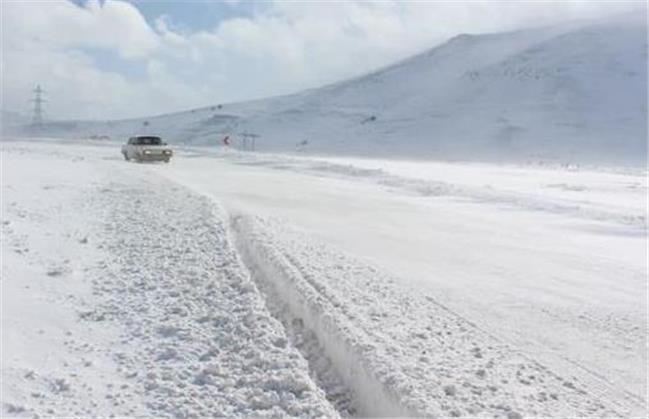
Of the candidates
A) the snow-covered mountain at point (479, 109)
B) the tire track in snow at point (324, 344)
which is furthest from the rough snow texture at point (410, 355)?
the snow-covered mountain at point (479, 109)

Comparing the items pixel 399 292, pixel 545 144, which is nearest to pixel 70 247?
pixel 399 292

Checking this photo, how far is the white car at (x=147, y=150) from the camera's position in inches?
1596

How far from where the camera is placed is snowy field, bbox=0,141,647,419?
565cm

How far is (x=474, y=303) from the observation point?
888 centimetres

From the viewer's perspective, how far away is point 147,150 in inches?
1597

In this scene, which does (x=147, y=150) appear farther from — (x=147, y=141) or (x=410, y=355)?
(x=410, y=355)

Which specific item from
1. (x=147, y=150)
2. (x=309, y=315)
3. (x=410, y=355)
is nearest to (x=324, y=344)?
(x=309, y=315)

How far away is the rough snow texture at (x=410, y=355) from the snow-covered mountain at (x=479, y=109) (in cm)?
6557

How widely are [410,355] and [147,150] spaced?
117 feet

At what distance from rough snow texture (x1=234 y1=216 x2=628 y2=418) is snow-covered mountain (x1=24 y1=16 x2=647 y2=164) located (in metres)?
65.6

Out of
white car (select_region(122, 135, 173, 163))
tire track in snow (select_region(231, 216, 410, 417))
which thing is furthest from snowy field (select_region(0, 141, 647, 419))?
white car (select_region(122, 135, 173, 163))

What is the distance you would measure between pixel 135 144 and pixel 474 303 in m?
34.7

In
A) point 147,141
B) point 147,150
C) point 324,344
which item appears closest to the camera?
point 324,344

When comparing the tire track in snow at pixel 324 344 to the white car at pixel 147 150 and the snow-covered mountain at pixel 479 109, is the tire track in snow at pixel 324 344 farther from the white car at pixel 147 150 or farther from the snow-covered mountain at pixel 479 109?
the snow-covered mountain at pixel 479 109
